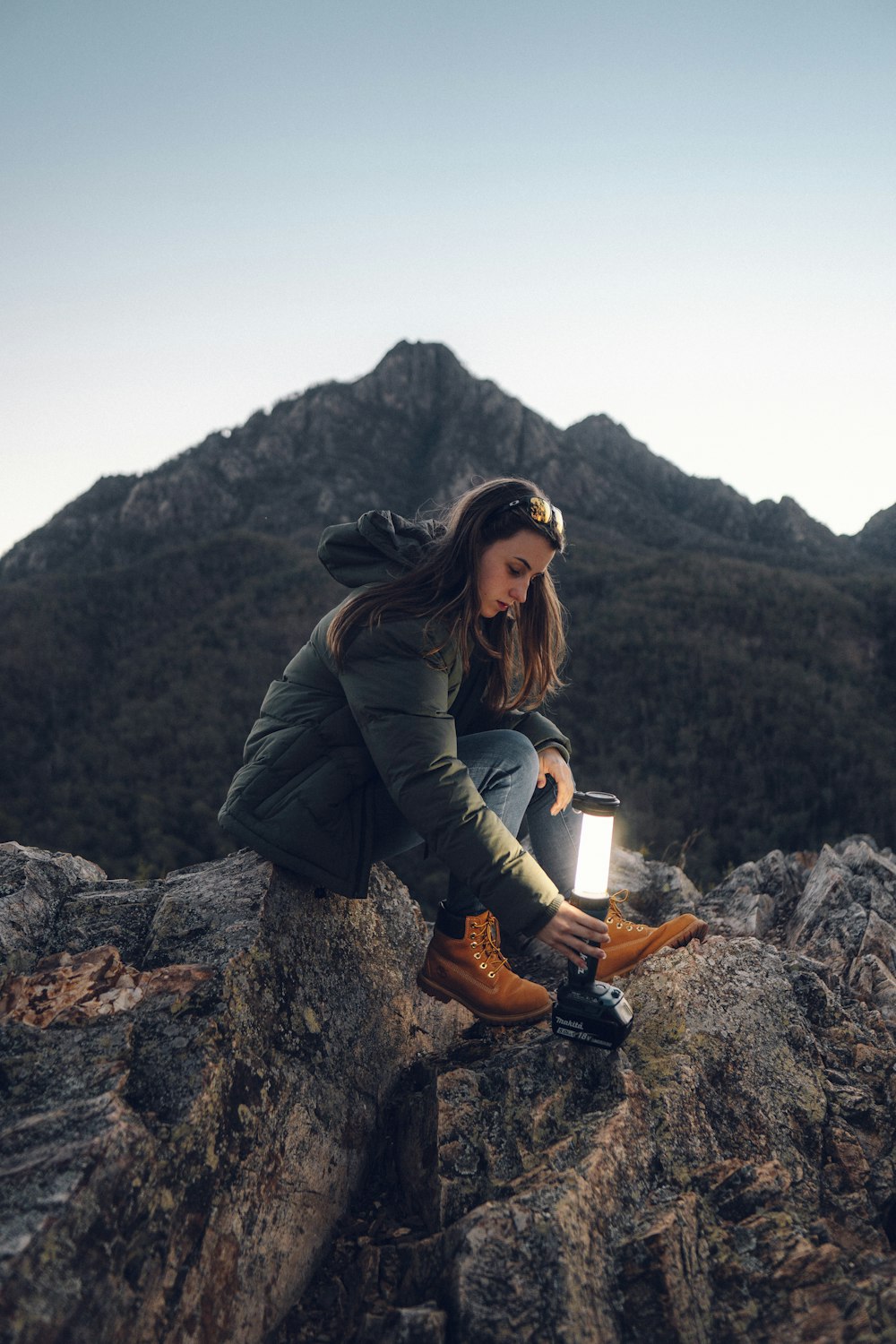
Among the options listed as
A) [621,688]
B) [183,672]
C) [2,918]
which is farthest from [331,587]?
[2,918]

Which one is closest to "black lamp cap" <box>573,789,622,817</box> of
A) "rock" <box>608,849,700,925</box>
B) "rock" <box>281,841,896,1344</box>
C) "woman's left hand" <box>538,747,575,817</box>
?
"woman's left hand" <box>538,747,575,817</box>

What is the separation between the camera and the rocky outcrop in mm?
1564

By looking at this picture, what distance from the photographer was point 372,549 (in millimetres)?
2498

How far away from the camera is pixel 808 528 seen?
49531mm

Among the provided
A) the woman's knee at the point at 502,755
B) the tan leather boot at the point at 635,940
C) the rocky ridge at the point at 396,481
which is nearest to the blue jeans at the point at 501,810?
the woman's knee at the point at 502,755

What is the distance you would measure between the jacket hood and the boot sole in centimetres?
145

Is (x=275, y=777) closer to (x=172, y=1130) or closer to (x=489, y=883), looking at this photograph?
(x=489, y=883)

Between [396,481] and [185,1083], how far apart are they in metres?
56.0

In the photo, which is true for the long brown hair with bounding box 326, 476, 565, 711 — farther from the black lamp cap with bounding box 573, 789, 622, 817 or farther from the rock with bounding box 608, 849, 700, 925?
the rock with bounding box 608, 849, 700, 925

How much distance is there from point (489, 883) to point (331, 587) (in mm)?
32965

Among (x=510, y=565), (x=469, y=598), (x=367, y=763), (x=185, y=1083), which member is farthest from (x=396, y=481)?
(x=185, y=1083)

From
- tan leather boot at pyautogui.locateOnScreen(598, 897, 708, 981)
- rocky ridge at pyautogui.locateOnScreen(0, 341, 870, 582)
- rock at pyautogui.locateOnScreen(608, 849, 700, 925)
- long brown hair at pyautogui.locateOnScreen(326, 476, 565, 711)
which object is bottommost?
tan leather boot at pyautogui.locateOnScreen(598, 897, 708, 981)

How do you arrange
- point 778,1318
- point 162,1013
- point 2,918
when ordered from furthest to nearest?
point 2,918
point 162,1013
point 778,1318

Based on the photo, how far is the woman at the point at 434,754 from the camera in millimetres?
2086
